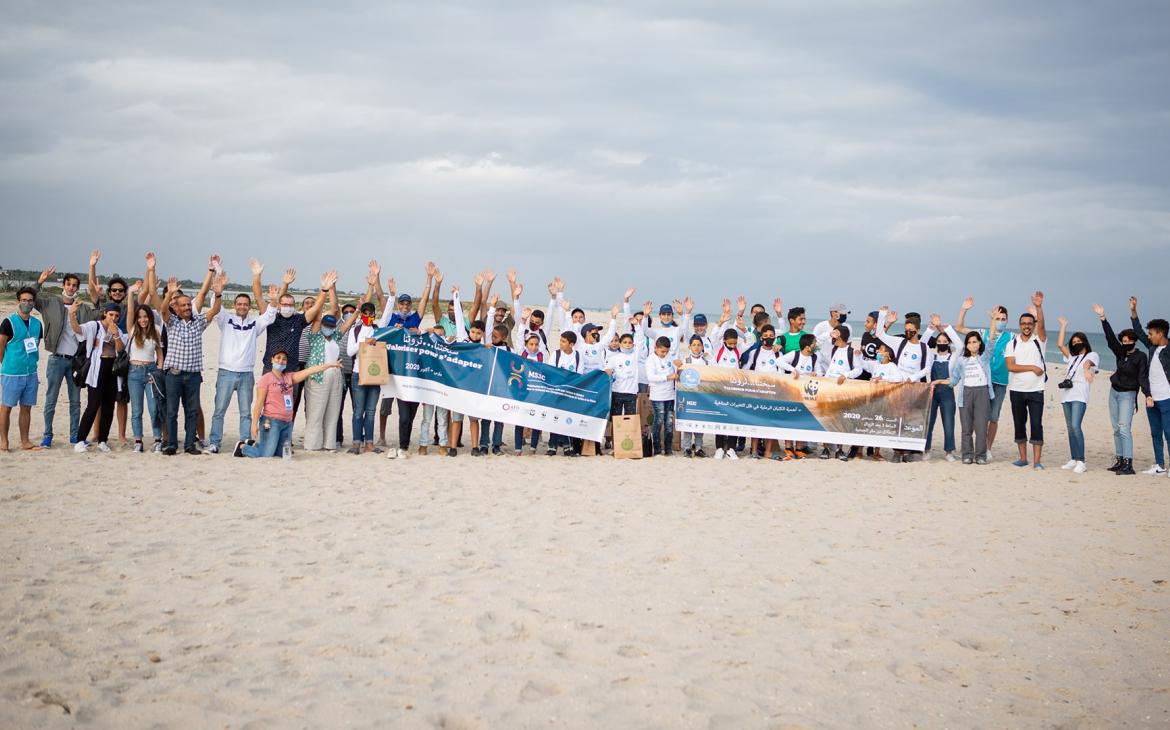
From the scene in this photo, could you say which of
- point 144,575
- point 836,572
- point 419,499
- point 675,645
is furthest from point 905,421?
point 144,575

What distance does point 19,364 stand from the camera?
9859 mm

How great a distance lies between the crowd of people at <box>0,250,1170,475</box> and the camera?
10180 mm

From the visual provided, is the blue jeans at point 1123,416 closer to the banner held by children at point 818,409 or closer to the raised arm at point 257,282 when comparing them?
the banner held by children at point 818,409

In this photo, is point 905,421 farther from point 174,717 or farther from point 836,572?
point 174,717

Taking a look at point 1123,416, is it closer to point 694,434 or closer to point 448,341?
point 694,434

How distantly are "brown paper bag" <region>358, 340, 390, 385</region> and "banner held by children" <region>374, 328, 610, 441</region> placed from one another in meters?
0.27

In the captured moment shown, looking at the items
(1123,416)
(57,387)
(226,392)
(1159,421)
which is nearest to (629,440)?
(226,392)

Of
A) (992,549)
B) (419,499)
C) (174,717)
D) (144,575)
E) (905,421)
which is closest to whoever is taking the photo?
(174,717)

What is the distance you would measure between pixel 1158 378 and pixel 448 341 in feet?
32.2

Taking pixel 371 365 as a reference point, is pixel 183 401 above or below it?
below

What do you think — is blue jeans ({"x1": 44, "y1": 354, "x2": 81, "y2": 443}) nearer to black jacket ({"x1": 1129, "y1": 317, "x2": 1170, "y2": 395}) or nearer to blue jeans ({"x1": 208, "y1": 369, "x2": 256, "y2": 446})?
blue jeans ({"x1": 208, "y1": 369, "x2": 256, "y2": 446})

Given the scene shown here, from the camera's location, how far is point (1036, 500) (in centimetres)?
932

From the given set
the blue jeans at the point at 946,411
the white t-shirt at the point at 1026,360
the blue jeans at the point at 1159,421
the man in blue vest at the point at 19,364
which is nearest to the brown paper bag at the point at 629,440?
the blue jeans at the point at 946,411

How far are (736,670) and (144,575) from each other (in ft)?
13.8
